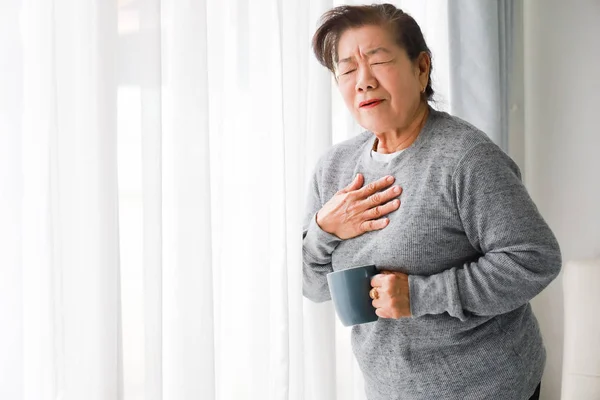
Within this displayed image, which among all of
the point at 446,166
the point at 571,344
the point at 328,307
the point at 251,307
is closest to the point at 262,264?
the point at 251,307

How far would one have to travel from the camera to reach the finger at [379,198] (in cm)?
123

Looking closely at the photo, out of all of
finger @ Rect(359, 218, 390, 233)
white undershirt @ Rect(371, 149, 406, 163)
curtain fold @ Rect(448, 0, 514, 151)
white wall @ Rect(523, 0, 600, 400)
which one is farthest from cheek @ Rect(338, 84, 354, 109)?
white wall @ Rect(523, 0, 600, 400)

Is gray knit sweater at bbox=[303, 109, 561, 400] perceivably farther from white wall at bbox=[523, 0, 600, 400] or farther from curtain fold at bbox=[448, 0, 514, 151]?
white wall at bbox=[523, 0, 600, 400]

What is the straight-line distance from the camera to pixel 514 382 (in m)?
1.22

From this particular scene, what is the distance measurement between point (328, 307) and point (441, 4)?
1.05m

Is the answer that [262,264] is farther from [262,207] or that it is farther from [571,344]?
[571,344]

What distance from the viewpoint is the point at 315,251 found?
52.0 inches

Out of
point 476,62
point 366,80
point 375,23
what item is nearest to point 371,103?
point 366,80

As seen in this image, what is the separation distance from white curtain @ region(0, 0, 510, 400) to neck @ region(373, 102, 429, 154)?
20 centimetres

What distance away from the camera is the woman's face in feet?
4.03

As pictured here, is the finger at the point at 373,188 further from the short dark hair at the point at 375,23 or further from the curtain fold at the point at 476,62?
the curtain fold at the point at 476,62

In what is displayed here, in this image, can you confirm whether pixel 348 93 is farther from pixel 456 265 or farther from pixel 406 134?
pixel 456 265

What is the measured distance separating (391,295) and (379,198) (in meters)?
0.18

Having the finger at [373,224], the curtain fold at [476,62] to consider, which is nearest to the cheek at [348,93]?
the finger at [373,224]
